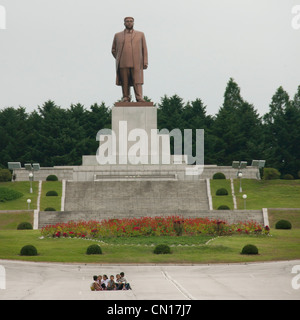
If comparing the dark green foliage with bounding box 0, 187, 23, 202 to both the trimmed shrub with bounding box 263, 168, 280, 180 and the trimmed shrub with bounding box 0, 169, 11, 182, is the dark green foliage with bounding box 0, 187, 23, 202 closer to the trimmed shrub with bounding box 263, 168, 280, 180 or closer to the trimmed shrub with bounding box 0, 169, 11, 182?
the trimmed shrub with bounding box 0, 169, 11, 182

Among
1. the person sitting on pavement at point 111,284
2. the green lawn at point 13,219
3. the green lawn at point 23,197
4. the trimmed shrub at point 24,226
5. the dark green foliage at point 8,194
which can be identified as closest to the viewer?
the person sitting on pavement at point 111,284

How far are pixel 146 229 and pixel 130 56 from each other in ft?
61.5

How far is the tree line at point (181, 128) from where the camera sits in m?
67.8

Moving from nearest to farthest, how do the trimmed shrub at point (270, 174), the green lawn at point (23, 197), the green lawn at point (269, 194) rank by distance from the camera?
1. the green lawn at point (23, 197)
2. the green lawn at point (269, 194)
3. the trimmed shrub at point (270, 174)

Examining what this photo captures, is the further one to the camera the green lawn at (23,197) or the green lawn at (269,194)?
the green lawn at (269,194)

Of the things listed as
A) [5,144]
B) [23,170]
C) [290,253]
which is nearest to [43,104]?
[5,144]

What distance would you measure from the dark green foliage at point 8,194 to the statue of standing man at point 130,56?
1096 cm

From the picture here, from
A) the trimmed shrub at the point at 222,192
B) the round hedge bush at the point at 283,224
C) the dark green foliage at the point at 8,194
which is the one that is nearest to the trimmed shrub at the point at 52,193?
the dark green foliage at the point at 8,194

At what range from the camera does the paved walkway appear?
680 inches

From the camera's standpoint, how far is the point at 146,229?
3222 centimetres

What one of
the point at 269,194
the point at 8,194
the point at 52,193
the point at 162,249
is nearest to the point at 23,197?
the point at 8,194

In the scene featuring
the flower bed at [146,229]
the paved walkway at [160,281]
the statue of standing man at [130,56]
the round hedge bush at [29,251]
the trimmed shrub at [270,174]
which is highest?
the statue of standing man at [130,56]

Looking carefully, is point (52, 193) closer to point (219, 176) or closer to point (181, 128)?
point (219, 176)

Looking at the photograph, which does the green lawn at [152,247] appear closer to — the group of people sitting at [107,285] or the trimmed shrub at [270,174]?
the group of people sitting at [107,285]
